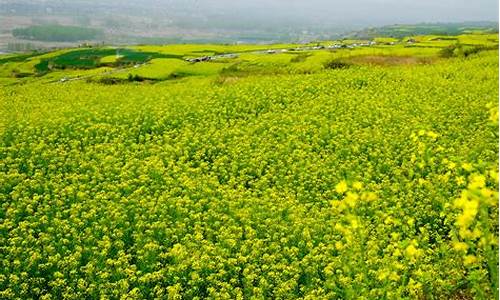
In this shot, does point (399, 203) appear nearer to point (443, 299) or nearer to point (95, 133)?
point (443, 299)

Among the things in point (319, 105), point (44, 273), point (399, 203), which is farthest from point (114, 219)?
point (319, 105)

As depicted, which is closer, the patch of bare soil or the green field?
the green field

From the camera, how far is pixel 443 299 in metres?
10.8

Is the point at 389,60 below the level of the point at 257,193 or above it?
above

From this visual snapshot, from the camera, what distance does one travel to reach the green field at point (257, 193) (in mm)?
10516

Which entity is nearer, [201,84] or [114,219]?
[114,219]

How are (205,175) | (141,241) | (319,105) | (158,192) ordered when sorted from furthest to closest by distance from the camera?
(319,105) → (205,175) → (158,192) → (141,241)

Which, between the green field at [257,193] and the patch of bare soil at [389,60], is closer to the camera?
the green field at [257,193]

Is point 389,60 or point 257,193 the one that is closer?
point 257,193

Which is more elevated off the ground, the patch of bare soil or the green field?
the patch of bare soil

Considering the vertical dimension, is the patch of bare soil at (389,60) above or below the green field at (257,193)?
above

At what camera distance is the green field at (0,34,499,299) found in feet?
34.5

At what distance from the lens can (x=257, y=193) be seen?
15.9 metres

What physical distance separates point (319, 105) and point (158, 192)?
1226 centimetres
